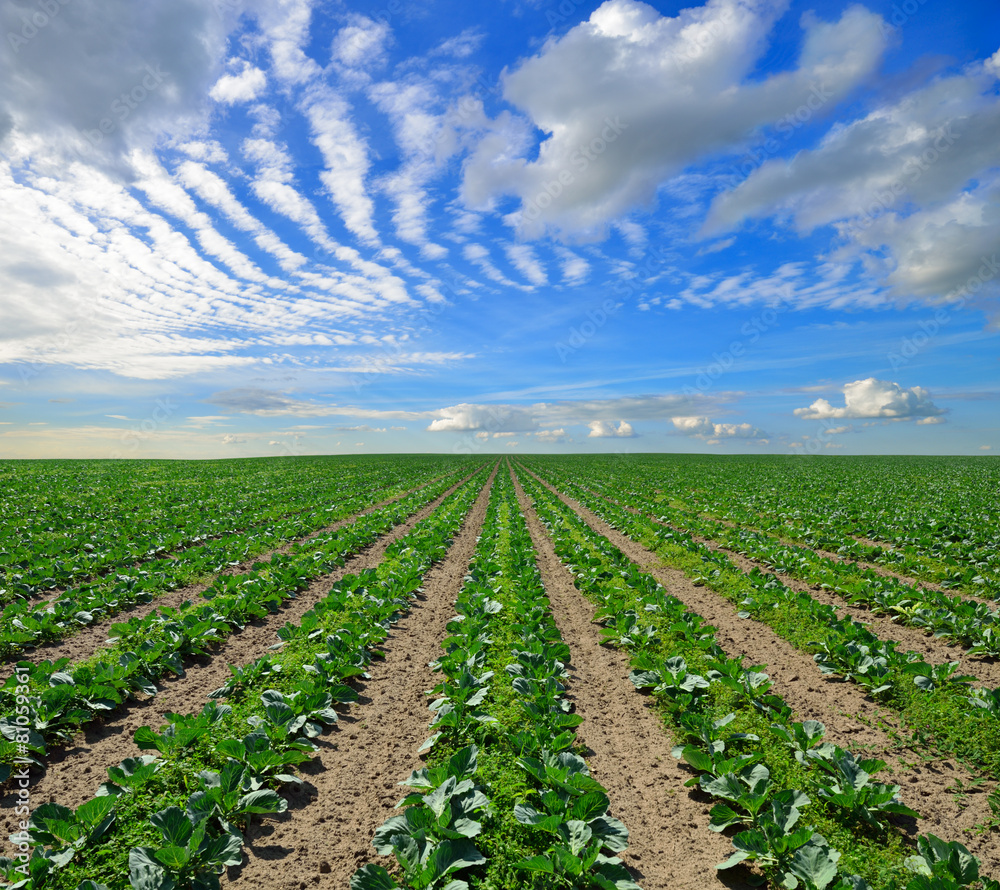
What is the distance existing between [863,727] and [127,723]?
31.4 feet

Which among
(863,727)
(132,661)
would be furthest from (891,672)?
(132,661)

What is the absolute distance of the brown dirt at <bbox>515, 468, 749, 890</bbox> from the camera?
4.09m

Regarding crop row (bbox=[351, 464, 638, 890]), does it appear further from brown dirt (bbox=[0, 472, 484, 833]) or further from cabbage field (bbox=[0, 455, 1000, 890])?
brown dirt (bbox=[0, 472, 484, 833])

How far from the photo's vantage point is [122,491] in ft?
89.8

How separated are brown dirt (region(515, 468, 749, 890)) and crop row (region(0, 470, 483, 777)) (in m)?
6.28

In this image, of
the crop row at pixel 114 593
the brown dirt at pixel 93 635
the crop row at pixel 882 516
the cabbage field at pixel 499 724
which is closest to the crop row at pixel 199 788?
the cabbage field at pixel 499 724

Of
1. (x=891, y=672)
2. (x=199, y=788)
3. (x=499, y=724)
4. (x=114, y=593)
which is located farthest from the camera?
(x=114, y=593)

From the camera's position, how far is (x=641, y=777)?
17.2 ft

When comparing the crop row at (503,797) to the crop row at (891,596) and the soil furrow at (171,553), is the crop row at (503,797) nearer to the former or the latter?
the crop row at (891,596)

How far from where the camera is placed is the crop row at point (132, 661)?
5.54 m

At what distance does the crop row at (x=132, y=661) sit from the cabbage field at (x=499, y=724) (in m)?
0.05

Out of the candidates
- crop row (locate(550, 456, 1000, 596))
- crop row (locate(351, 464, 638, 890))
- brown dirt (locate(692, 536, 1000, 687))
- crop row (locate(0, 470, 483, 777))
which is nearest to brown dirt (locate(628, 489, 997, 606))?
crop row (locate(550, 456, 1000, 596))

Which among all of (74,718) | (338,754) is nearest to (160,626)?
(74,718)

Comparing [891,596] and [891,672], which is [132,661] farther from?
[891,596]
